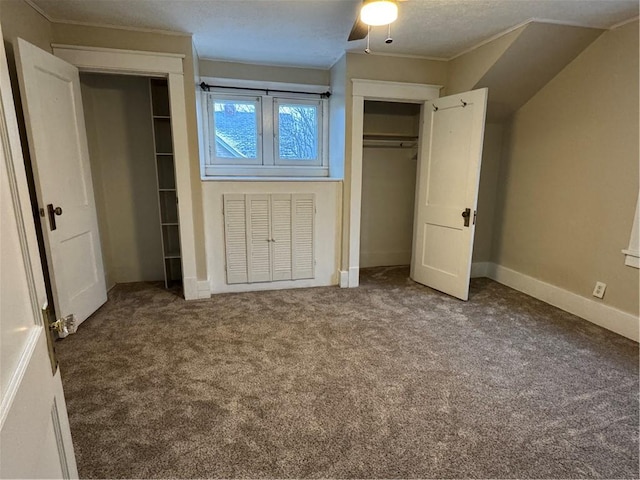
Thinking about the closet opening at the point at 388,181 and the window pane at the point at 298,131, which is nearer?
the window pane at the point at 298,131

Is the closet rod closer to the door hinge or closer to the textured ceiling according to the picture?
the textured ceiling

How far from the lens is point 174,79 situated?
9.57ft

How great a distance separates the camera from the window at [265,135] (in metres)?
3.88

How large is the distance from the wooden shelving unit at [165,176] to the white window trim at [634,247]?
3732 mm

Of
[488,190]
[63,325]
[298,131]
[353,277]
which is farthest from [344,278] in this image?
[63,325]

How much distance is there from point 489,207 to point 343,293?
6.47 feet

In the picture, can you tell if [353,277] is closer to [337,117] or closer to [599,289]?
[337,117]

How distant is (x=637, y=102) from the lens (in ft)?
8.23

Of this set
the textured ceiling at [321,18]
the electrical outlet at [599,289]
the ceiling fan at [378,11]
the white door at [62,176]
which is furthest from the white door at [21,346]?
the electrical outlet at [599,289]

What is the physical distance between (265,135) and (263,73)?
0.64m

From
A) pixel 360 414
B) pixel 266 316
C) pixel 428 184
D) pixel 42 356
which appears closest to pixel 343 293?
pixel 266 316

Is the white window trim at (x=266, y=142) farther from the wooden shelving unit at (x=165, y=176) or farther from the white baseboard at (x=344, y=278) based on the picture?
the white baseboard at (x=344, y=278)

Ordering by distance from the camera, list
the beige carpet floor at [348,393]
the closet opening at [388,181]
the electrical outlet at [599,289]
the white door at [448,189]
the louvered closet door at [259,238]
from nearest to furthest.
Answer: the beige carpet floor at [348,393] < the electrical outlet at [599,289] < the white door at [448,189] < the louvered closet door at [259,238] < the closet opening at [388,181]

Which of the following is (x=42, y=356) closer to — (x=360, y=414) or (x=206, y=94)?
(x=360, y=414)
